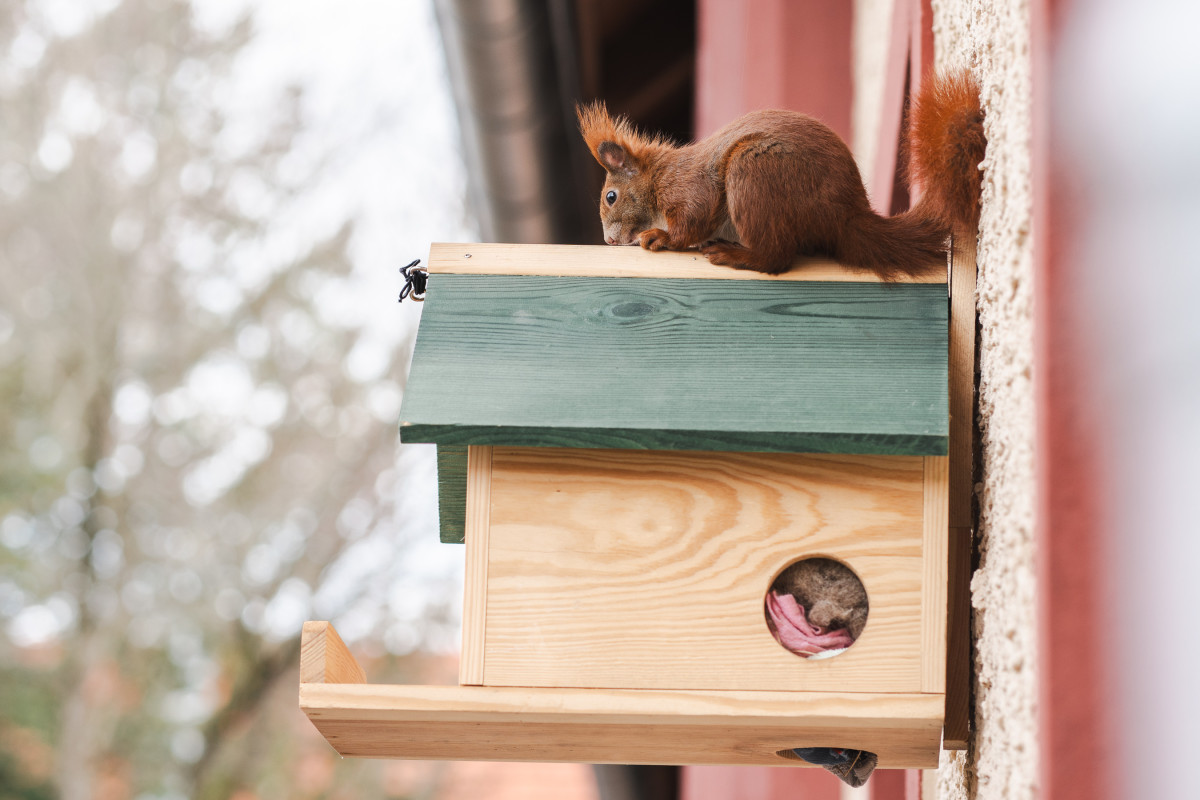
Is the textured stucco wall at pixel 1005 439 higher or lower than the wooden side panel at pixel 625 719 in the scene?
higher

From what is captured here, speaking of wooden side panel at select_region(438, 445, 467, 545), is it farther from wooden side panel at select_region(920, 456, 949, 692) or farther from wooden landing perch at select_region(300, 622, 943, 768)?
wooden side panel at select_region(920, 456, 949, 692)

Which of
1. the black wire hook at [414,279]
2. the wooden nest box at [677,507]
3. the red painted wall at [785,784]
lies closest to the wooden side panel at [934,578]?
the wooden nest box at [677,507]

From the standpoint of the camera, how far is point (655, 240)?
1.24m

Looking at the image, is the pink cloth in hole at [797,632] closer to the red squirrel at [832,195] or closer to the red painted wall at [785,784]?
the red squirrel at [832,195]

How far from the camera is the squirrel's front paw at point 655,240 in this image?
1.22m

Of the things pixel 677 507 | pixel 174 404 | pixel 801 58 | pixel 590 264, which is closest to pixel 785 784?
pixel 677 507

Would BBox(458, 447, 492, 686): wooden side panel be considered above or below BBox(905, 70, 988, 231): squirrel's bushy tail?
below

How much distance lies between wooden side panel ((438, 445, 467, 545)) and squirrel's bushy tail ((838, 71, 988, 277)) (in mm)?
470

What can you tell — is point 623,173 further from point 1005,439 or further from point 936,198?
point 1005,439

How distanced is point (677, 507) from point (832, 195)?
14.1 inches

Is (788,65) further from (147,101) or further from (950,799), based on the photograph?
(147,101)

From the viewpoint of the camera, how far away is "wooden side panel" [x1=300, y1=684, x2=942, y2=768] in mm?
1007

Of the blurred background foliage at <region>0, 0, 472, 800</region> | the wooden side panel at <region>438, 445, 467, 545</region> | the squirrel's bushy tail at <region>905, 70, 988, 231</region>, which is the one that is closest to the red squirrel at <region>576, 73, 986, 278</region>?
the squirrel's bushy tail at <region>905, 70, 988, 231</region>

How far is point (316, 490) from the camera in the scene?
7.43 metres
